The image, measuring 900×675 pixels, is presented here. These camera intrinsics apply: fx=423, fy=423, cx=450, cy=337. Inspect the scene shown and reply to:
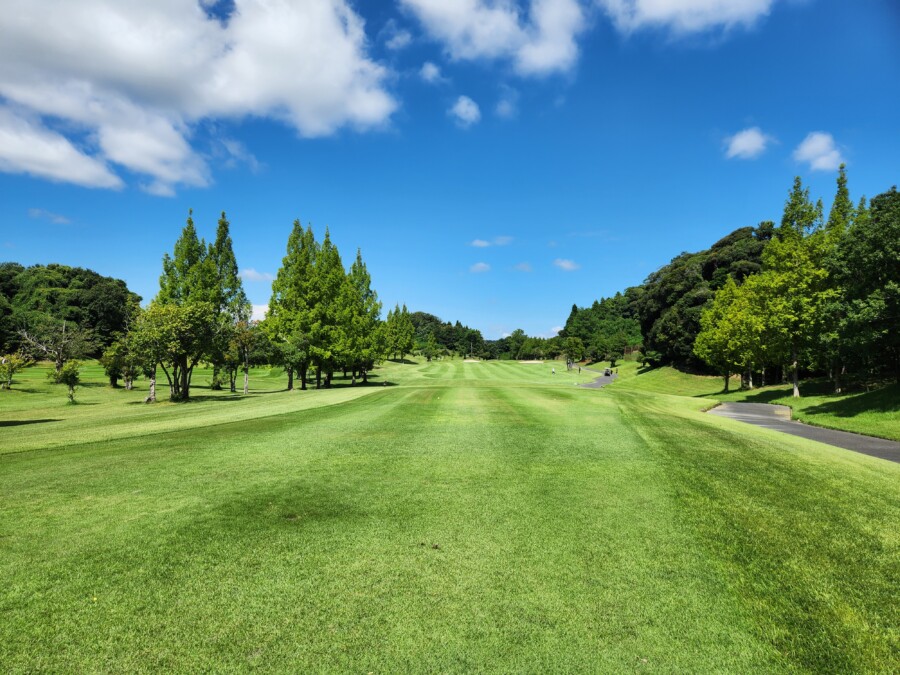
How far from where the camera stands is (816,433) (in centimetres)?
1753

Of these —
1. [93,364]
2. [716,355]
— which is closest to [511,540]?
[716,355]

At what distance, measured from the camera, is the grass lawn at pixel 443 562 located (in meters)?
3.46

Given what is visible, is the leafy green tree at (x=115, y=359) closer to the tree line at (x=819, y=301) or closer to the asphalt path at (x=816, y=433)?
the asphalt path at (x=816, y=433)

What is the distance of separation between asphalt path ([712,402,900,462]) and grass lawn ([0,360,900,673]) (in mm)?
6749

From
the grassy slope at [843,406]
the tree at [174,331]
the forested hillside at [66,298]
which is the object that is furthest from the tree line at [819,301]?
the forested hillside at [66,298]

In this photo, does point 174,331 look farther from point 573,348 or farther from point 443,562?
point 573,348

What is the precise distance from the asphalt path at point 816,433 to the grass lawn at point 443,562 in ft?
22.1

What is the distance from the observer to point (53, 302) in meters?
68.9

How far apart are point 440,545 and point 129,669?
3.05m

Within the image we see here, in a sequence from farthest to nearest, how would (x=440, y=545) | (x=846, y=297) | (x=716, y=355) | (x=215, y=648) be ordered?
(x=716, y=355) < (x=846, y=297) < (x=440, y=545) < (x=215, y=648)

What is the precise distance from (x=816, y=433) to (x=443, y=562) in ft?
65.4

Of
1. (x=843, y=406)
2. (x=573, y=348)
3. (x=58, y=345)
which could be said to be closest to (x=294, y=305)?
(x=58, y=345)

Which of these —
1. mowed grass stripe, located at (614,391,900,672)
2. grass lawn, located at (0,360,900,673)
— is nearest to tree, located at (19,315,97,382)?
grass lawn, located at (0,360,900,673)

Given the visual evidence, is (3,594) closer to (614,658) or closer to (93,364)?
(614,658)
